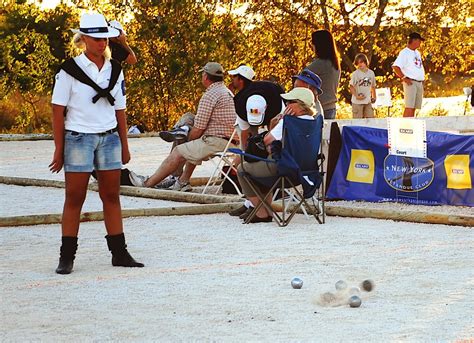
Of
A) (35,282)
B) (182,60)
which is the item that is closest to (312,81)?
(35,282)

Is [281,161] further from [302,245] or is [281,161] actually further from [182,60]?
[182,60]

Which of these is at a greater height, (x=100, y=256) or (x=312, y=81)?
(x=312, y=81)

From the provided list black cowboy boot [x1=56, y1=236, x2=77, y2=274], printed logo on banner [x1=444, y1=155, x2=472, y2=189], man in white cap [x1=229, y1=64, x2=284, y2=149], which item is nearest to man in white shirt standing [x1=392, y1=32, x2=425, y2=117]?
printed logo on banner [x1=444, y1=155, x2=472, y2=189]

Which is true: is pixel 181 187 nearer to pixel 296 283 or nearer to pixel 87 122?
pixel 87 122

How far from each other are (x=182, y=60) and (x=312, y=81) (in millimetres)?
14580

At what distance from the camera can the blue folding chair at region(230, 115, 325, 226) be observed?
9.54m

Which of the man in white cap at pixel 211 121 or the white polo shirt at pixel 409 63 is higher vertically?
the white polo shirt at pixel 409 63

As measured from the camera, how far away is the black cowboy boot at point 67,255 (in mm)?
7539

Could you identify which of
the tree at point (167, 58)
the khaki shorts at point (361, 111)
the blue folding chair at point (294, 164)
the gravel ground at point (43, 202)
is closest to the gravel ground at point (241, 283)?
the blue folding chair at point (294, 164)

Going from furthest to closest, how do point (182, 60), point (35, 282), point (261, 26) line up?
point (261, 26) → point (182, 60) → point (35, 282)

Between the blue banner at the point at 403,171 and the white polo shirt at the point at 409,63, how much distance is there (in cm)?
492

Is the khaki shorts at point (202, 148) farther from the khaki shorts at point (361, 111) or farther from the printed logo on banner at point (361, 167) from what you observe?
the khaki shorts at point (361, 111)

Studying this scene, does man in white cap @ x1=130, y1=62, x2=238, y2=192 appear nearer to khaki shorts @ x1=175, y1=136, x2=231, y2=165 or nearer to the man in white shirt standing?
khaki shorts @ x1=175, y1=136, x2=231, y2=165

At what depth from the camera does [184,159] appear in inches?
478
